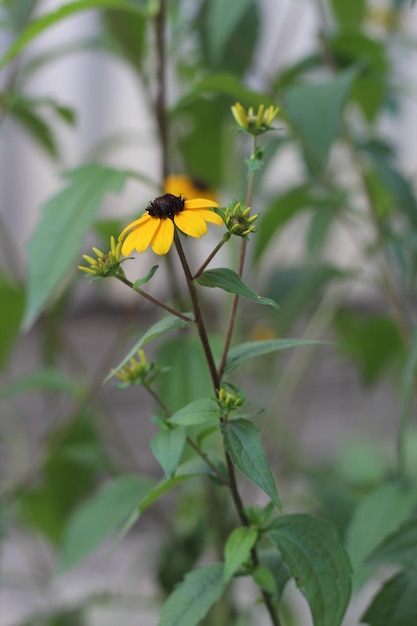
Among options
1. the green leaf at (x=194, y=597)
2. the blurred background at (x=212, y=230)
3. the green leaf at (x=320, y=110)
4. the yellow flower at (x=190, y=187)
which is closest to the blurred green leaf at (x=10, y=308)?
the blurred background at (x=212, y=230)

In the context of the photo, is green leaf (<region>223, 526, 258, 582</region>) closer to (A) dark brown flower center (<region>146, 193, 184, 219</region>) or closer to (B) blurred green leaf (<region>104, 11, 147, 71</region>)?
(A) dark brown flower center (<region>146, 193, 184, 219</region>)

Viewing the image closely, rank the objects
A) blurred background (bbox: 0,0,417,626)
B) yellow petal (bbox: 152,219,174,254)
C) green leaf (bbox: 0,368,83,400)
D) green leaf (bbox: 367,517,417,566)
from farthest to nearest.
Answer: green leaf (bbox: 0,368,83,400)
blurred background (bbox: 0,0,417,626)
green leaf (bbox: 367,517,417,566)
yellow petal (bbox: 152,219,174,254)

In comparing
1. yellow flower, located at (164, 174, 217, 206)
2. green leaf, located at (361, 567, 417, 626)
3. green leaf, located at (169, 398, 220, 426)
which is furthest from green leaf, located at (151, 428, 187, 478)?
yellow flower, located at (164, 174, 217, 206)

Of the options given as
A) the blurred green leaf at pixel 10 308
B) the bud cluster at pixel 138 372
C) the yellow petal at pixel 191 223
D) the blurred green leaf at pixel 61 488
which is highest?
the blurred green leaf at pixel 10 308

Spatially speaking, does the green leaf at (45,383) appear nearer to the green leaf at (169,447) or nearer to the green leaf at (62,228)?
the green leaf at (62,228)

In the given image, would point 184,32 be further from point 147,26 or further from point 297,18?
point 297,18

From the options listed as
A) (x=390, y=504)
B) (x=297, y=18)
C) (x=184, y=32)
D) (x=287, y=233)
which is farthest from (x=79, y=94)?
(x=390, y=504)
